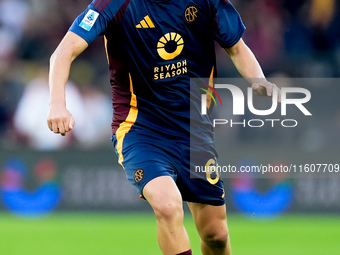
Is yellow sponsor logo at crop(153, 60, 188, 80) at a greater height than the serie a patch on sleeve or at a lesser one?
lesser

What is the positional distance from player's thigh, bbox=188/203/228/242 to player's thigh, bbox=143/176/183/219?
0.72 metres

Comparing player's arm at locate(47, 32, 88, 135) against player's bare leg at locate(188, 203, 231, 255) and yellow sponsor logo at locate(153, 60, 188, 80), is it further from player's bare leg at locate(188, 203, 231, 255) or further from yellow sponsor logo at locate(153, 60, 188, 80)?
player's bare leg at locate(188, 203, 231, 255)

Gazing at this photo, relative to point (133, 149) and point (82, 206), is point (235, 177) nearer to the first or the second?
point (82, 206)

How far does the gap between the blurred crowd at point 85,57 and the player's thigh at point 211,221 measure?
624 centimetres

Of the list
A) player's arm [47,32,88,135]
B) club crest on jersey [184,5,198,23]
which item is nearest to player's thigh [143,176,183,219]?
player's arm [47,32,88,135]

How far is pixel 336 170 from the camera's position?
1150 centimetres

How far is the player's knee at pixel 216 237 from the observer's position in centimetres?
604

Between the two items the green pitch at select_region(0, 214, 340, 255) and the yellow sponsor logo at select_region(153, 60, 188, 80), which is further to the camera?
the green pitch at select_region(0, 214, 340, 255)

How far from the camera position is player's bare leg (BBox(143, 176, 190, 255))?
5191mm

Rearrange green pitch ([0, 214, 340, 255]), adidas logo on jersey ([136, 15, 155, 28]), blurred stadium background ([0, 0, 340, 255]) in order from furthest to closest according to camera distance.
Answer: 1. blurred stadium background ([0, 0, 340, 255])
2. green pitch ([0, 214, 340, 255])
3. adidas logo on jersey ([136, 15, 155, 28])

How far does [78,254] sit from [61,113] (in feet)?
13.6

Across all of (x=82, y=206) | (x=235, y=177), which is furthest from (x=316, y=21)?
(x=82, y=206)

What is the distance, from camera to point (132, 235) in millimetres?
10180

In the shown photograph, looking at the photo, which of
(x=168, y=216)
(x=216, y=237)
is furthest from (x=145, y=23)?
(x=216, y=237)
